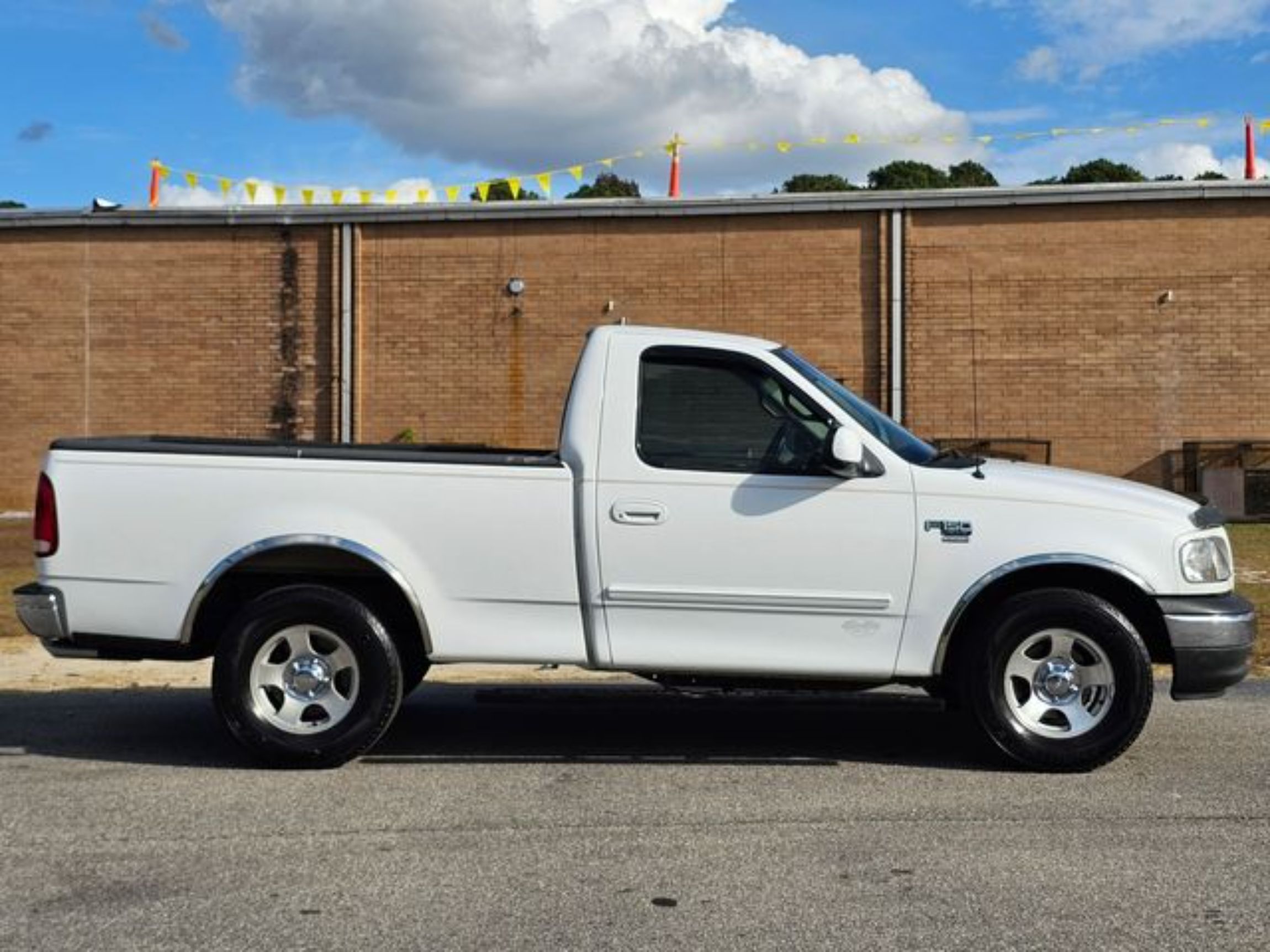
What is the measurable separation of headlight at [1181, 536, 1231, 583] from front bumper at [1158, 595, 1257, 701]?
103 millimetres

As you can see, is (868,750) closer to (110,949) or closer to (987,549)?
(987,549)

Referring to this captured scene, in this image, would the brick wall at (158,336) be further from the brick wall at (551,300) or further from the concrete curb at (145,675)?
the concrete curb at (145,675)

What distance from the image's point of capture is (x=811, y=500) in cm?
586

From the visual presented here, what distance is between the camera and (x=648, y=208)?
21281mm

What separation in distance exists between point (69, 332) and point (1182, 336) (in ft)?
59.6

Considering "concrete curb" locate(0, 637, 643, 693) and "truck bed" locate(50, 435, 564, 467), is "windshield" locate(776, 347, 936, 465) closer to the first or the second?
"truck bed" locate(50, 435, 564, 467)

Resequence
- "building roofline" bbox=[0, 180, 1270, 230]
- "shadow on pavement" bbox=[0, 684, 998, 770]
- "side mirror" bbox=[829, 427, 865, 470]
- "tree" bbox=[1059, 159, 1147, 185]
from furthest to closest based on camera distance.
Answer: "tree" bbox=[1059, 159, 1147, 185], "building roofline" bbox=[0, 180, 1270, 230], "shadow on pavement" bbox=[0, 684, 998, 770], "side mirror" bbox=[829, 427, 865, 470]

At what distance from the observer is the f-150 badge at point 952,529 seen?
5.83 meters

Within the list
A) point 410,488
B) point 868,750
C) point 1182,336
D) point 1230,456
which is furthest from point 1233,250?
point 410,488

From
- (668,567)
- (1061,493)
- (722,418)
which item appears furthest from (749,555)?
A: (1061,493)

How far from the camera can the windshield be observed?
606 cm

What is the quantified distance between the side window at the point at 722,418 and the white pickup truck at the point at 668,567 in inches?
0.6

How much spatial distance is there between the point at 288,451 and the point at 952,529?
119 inches

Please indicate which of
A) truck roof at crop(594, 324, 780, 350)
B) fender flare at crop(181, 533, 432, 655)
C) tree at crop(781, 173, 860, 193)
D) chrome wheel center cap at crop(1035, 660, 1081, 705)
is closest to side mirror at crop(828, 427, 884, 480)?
truck roof at crop(594, 324, 780, 350)
